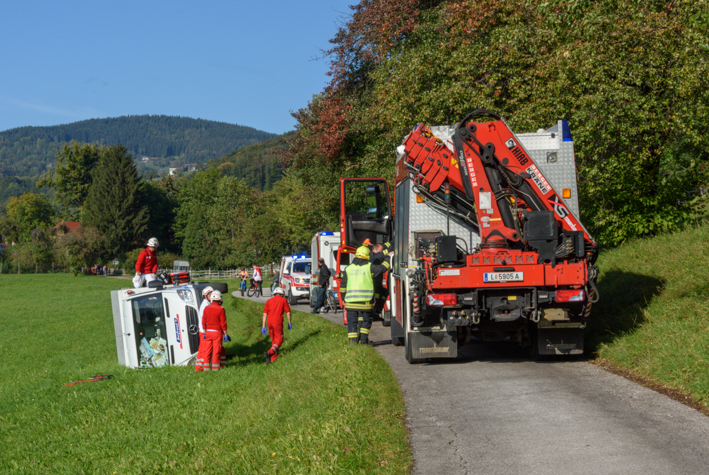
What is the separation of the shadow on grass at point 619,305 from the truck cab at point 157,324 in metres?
7.42

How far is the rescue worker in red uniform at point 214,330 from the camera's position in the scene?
11.9 meters

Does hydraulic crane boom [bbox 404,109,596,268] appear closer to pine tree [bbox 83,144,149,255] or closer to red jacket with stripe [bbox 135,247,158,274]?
red jacket with stripe [bbox 135,247,158,274]

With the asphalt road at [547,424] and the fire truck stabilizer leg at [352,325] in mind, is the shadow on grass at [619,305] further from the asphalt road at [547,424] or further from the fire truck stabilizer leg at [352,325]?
the fire truck stabilizer leg at [352,325]

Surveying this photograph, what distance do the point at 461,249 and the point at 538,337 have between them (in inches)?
68.5

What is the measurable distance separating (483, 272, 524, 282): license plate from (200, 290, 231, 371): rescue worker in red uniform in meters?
5.24

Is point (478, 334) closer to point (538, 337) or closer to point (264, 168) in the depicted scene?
point (538, 337)

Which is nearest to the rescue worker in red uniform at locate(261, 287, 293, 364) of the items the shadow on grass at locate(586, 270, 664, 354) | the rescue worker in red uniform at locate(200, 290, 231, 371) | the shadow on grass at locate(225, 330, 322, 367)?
the shadow on grass at locate(225, 330, 322, 367)

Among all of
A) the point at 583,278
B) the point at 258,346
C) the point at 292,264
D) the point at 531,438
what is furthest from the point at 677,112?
the point at 292,264

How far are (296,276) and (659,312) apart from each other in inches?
728

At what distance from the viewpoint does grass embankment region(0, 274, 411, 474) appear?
6027 mm

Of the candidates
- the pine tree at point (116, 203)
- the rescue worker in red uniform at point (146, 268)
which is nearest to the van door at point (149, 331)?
the rescue worker in red uniform at point (146, 268)

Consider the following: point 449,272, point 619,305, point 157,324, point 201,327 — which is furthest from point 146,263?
point 619,305

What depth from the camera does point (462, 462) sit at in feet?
17.7

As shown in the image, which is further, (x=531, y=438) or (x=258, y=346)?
(x=258, y=346)
